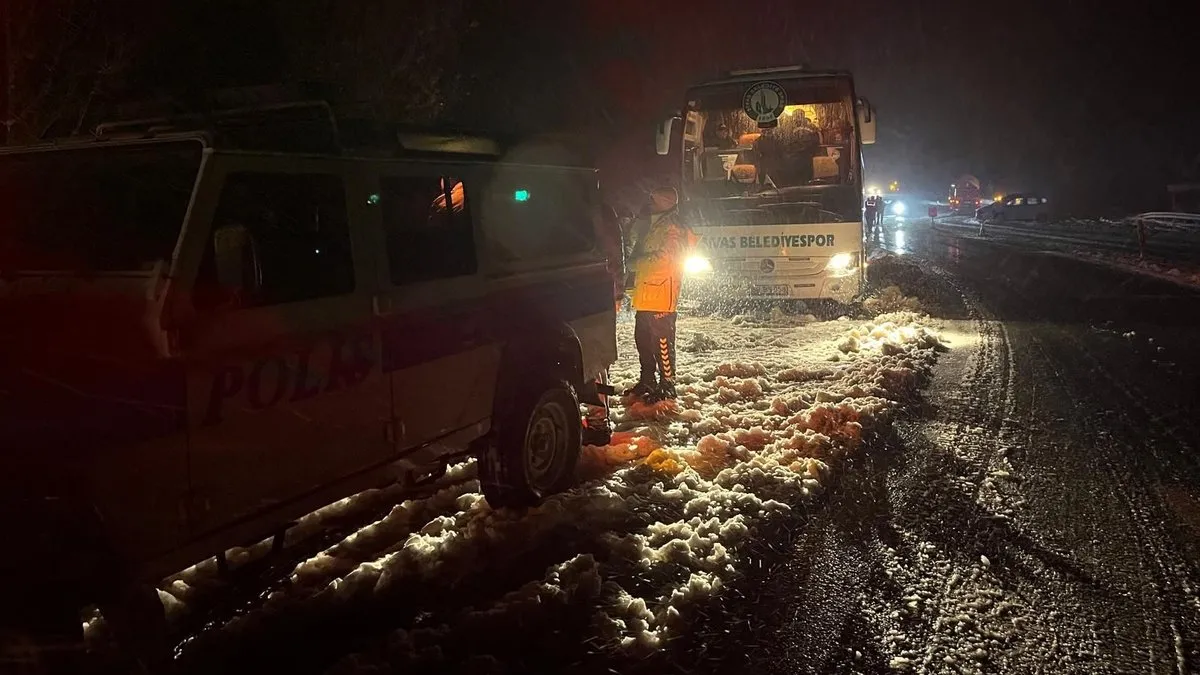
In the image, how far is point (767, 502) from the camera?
5.62m

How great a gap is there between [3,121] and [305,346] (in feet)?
23.5

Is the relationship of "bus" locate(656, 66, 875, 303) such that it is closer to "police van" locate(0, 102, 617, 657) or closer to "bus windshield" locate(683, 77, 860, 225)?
"bus windshield" locate(683, 77, 860, 225)

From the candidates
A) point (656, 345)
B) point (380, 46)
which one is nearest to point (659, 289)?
point (656, 345)

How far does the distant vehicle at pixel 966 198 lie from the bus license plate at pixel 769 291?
53683 millimetres

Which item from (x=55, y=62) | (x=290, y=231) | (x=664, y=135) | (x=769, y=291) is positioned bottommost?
(x=769, y=291)

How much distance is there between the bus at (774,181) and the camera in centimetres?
1354

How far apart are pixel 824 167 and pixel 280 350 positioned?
1176cm

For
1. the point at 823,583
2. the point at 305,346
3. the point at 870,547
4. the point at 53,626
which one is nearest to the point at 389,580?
the point at 305,346

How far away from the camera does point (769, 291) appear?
14.0m

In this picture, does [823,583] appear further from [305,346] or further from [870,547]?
[305,346]

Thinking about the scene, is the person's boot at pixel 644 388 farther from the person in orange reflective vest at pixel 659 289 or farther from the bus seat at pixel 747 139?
the bus seat at pixel 747 139

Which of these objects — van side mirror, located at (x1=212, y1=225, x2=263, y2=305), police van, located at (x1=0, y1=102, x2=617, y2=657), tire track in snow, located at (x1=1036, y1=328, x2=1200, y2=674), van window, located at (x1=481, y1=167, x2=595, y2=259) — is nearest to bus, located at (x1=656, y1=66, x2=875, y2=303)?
tire track in snow, located at (x1=1036, y1=328, x2=1200, y2=674)

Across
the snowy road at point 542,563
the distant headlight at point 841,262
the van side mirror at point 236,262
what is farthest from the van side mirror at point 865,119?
the van side mirror at point 236,262

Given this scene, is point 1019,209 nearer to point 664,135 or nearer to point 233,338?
point 664,135
